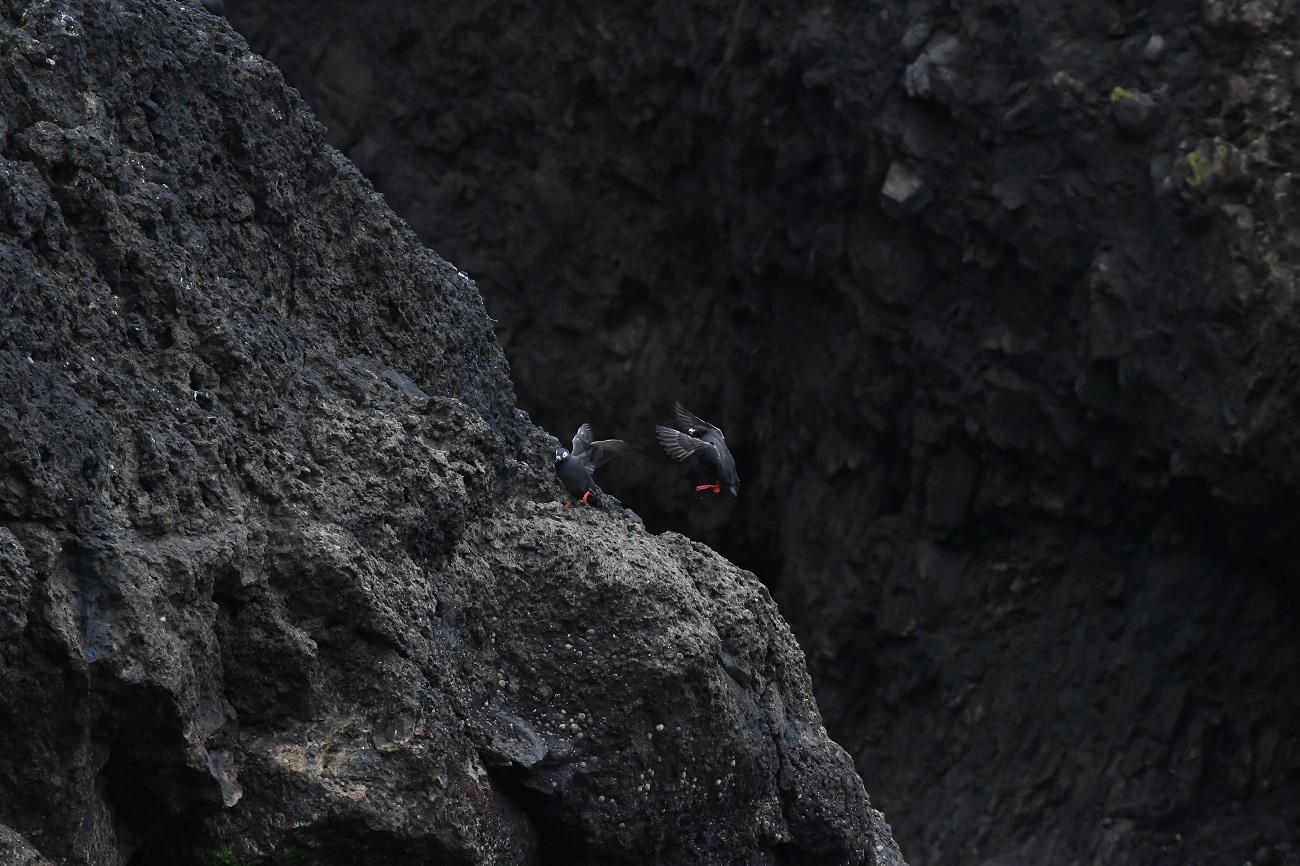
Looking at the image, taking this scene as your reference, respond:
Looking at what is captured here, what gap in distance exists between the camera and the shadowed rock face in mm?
2746

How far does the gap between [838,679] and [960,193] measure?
3534 mm

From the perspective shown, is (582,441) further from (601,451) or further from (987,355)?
(987,355)

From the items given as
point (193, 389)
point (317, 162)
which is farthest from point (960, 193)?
point (193, 389)

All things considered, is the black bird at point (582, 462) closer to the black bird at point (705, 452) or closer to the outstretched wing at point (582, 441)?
the outstretched wing at point (582, 441)

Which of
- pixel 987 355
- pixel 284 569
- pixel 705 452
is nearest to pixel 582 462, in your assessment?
pixel 705 452

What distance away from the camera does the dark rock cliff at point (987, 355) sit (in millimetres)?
8938

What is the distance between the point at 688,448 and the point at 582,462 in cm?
175

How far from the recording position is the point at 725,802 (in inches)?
146

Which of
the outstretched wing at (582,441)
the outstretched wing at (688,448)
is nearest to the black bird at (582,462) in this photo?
the outstretched wing at (582,441)

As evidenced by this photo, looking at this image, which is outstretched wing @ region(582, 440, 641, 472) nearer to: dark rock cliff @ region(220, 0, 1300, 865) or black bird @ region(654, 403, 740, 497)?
black bird @ region(654, 403, 740, 497)

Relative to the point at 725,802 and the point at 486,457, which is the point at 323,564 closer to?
the point at 486,457

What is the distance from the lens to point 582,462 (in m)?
5.02

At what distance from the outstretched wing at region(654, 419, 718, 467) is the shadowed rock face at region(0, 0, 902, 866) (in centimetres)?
244

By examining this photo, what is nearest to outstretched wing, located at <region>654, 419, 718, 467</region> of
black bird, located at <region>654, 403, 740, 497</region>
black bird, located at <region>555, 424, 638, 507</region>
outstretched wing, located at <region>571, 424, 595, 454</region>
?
black bird, located at <region>654, 403, 740, 497</region>
